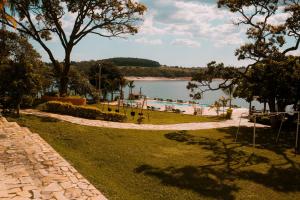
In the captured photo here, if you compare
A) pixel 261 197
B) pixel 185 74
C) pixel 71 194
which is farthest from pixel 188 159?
pixel 185 74

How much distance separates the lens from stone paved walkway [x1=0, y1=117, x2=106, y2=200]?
8984mm

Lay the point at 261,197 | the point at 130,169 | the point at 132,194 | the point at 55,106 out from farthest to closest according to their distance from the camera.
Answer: the point at 55,106
the point at 130,169
the point at 261,197
the point at 132,194

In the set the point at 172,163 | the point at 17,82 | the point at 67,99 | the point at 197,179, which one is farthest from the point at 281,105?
the point at 17,82

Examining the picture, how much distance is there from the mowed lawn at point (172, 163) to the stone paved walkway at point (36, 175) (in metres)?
0.78

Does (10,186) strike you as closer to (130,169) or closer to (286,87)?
(130,169)

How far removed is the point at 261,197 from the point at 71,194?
241 inches

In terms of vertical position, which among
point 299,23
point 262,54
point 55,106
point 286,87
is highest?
point 299,23

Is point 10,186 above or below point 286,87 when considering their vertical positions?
below

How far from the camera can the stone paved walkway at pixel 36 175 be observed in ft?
29.5

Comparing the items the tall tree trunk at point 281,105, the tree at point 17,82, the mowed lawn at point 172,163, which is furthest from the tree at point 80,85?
the tall tree trunk at point 281,105

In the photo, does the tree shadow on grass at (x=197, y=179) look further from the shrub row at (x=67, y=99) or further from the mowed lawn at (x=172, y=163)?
the shrub row at (x=67, y=99)

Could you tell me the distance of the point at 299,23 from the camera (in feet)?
69.6

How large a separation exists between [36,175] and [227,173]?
23.9 ft

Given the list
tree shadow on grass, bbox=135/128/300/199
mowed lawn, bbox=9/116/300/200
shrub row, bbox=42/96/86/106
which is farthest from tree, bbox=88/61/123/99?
tree shadow on grass, bbox=135/128/300/199
